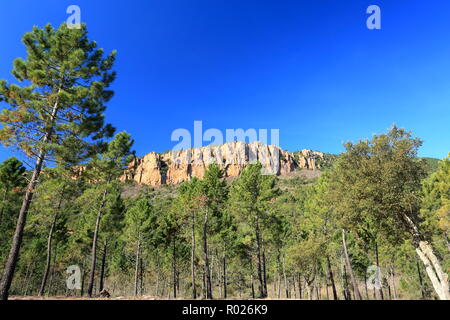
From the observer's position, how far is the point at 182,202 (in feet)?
86.9

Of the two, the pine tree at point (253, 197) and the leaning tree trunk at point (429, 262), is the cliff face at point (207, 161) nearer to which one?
the pine tree at point (253, 197)

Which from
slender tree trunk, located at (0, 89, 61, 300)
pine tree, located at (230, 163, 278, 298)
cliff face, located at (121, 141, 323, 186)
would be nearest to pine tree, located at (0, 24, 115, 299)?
slender tree trunk, located at (0, 89, 61, 300)

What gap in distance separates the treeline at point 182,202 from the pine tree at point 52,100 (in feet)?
0.18

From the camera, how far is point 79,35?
13.9 metres

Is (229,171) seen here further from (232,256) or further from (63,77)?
(63,77)

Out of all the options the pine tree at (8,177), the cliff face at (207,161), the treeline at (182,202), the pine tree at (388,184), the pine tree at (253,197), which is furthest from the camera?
the cliff face at (207,161)

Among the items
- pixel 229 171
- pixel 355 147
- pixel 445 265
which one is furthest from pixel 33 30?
pixel 229 171

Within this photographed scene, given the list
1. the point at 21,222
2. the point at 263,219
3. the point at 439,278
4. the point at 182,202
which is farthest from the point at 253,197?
the point at 21,222

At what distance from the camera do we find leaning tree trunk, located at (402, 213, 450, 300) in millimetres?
13789

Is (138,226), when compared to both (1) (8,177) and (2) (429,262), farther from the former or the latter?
(2) (429,262)

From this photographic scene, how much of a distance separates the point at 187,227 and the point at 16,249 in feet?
58.8

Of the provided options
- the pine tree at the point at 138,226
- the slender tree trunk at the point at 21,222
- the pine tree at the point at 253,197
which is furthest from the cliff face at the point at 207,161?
the slender tree trunk at the point at 21,222

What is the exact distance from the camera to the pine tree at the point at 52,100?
12125mm
